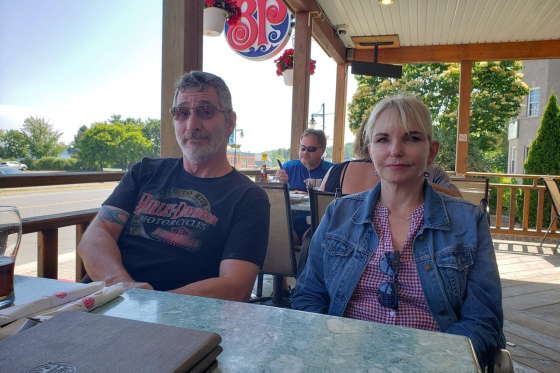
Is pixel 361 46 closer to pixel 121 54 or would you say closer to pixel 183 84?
pixel 121 54

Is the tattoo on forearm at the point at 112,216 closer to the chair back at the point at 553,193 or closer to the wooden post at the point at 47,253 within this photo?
the wooden post at the point at 47,253

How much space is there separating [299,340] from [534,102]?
71.0 feet

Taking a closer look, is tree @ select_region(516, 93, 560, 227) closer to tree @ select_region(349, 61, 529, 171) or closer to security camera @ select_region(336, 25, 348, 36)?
tree @ select_region(349, 61, 529, 171)

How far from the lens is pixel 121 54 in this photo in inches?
124

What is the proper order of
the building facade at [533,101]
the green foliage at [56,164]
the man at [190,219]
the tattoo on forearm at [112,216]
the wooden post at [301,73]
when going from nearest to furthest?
the man at [190,219]
the tattoo on forearm at [112,216]
the green foliage at [56,164]
the wooden post at [301,73]
the building facade at [533,101]

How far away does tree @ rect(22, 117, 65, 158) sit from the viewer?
1989 mm

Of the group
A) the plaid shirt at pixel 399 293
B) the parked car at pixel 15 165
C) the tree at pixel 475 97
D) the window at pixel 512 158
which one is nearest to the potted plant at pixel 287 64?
the parked car at pixel 15 165

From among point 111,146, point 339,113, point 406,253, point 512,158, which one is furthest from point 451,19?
point 512,158

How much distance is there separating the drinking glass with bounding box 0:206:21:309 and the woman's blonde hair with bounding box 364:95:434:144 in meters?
1.04

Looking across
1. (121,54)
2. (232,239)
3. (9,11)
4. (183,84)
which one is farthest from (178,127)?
(121,54)

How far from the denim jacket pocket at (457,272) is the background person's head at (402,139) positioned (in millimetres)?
282

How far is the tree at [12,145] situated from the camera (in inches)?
72.0

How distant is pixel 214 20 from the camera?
3.29 meters

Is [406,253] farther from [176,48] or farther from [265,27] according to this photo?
[265,27]
